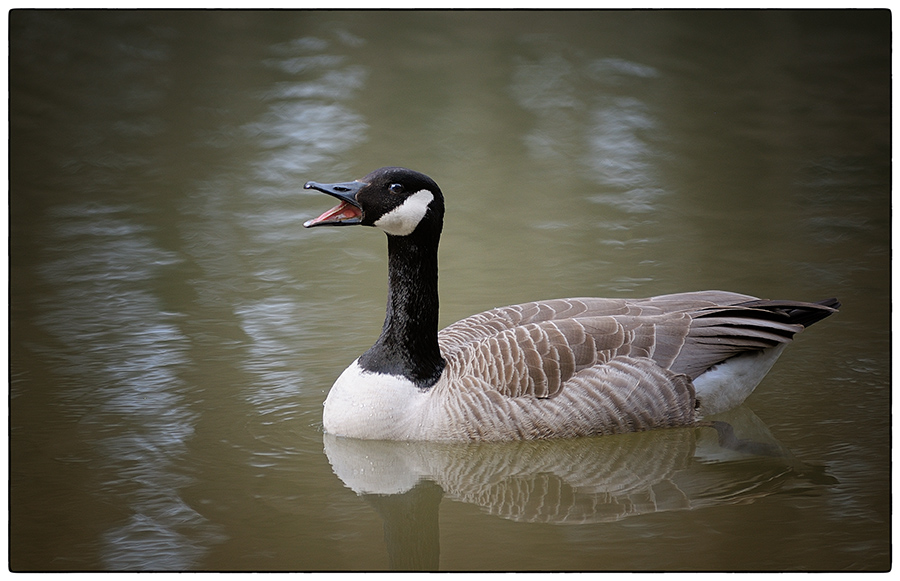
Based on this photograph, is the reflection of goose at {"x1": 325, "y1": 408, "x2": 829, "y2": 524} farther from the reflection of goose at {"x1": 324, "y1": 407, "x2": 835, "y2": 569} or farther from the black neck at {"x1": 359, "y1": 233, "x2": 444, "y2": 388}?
the black neck at {"x1": 359, "y1": 233, "x2": 444, "y2": 388}

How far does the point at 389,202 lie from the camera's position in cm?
564

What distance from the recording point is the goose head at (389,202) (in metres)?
5.60

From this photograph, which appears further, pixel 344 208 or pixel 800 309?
pixel 800 309

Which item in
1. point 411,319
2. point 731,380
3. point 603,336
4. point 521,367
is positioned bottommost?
point 731,380

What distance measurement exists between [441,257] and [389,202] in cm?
272

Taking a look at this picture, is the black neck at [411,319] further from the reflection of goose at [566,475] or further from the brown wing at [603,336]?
the reflection of goose at [566,475]

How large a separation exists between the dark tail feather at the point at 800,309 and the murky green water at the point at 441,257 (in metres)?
0.45

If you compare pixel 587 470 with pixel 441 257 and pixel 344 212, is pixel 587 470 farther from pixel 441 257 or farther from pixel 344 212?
pixel 441 257

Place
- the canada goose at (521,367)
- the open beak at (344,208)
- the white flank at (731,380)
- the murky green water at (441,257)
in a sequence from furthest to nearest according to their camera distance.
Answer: the white flank at (731,380) → the canada goose at (521,367) → the open beak at (344,208) → the murky green water at (441,257)

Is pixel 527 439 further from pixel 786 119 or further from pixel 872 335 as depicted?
pixel 786 119

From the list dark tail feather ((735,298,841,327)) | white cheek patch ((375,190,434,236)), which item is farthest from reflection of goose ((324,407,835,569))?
white cheek patch ((375,190,434,236))

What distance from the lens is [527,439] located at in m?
5.91

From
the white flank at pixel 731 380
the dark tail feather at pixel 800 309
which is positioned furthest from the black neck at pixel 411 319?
the dark tail feather at pixel 800 309

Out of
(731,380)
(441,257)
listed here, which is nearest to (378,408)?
(731,380)
